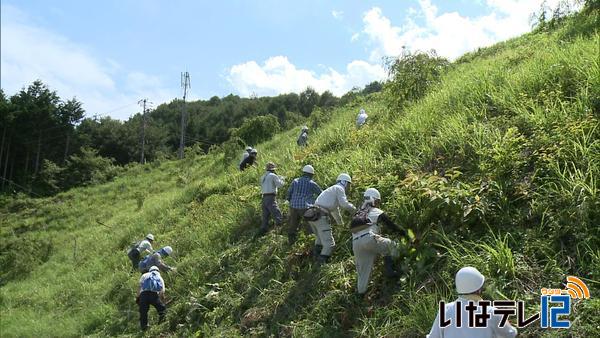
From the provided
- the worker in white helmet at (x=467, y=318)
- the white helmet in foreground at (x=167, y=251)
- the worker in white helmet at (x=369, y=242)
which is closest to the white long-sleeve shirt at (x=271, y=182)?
the worker in white helmet at (x=369, y=242)

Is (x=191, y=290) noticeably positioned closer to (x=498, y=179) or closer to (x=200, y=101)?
(x=498, y=179)

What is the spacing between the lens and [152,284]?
33.8 feet

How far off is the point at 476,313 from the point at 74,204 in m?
32.3

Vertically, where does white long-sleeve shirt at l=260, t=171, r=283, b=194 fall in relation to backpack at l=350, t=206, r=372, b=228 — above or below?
above

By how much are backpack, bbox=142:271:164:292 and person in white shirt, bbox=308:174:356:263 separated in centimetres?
401

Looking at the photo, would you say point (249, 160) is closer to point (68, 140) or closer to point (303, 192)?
point (303, 192)

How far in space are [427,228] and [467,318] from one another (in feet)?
10.1

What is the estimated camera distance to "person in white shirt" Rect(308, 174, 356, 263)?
7.60 meters

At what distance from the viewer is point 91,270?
17.2 metres

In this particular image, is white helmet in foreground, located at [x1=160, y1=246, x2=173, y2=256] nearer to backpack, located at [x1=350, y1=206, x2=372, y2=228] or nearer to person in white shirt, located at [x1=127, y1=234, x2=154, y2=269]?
person in white shirt, located at [x1=127, y1=234, x2=154, y2=269]

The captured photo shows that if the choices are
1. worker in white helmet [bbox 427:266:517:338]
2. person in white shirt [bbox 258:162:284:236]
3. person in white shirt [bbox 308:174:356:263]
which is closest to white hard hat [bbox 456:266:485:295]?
worker in white helmet [bbox 427:266:517:338]

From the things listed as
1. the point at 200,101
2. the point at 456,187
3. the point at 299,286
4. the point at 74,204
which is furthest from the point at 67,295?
the point at 200,101

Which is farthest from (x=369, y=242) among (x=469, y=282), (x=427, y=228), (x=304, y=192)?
(x=304, y=192)

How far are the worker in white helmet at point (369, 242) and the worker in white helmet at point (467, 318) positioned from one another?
2.41 m
